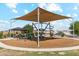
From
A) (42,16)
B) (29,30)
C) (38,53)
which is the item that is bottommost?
(38,53)

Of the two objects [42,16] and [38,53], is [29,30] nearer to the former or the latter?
[42,16]

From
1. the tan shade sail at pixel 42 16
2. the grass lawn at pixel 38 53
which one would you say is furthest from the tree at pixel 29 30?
the grass lawn at pixel 38 53

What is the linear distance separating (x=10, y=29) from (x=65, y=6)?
4.76 ft

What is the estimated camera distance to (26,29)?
20.3 ft

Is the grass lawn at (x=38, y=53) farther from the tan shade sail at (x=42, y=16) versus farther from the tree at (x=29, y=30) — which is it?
the tan shade sail at (x=42, y=16)

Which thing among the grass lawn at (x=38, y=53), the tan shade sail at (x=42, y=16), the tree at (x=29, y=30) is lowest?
the grass lawn at (x=38, y=53)

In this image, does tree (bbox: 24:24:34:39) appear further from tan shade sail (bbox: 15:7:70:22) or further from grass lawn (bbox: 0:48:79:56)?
grass lawn (bbox: 0:48:79:56)

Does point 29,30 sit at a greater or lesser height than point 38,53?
greater

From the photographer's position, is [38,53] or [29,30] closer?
[38,53]

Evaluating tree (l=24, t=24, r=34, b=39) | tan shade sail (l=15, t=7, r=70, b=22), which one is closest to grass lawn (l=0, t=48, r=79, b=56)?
tree (l=24, t=24, r=34, b=39)

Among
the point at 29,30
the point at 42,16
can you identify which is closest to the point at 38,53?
the point at 29,30

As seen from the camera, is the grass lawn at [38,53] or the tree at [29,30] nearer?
the grass lawn at [38,53]

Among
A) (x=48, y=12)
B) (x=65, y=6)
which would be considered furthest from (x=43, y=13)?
(x=65, y=6)

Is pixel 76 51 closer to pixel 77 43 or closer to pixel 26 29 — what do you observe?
pixel 77 43
